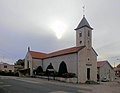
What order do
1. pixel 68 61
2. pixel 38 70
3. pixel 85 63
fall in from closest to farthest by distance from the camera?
pixel 85 63, pixel 68 61, pixel 38 70

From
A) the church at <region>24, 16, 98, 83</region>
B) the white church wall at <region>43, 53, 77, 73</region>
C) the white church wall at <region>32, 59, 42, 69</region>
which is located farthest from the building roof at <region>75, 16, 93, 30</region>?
the white church wall at <region>32, 59, 42, 69</region>

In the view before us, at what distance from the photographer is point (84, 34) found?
4641cm

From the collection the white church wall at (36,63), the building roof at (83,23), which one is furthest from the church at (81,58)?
the white church wall at (36,63)

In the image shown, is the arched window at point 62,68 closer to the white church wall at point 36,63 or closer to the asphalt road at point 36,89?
the white church wall at point 36,63

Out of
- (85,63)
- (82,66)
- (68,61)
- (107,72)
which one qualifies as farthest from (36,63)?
(107,72)

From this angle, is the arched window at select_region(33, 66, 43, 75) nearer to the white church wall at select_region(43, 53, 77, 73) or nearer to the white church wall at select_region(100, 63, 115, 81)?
the white church wall at select_region(43, 53, 77, 73)

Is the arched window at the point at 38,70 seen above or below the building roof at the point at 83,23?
below

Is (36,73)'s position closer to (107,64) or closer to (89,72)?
(89,72)

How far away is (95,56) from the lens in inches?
1850

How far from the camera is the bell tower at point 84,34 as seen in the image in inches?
1816

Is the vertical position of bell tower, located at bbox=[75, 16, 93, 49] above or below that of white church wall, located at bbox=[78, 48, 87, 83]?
above

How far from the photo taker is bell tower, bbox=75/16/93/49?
151 ft

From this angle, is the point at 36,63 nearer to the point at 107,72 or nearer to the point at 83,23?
the point at 83,23

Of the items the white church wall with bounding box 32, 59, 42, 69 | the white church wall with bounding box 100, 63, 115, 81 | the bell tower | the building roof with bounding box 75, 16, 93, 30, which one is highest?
the building roof with bounding box 75, 16, 93, 30
